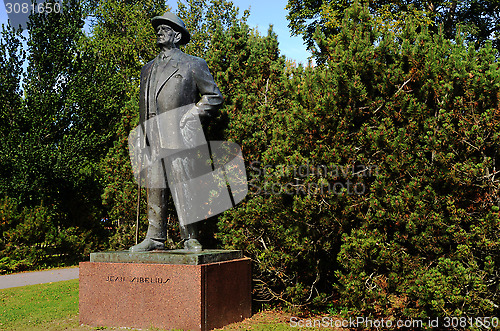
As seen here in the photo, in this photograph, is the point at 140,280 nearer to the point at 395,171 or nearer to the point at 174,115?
the point at 174,115

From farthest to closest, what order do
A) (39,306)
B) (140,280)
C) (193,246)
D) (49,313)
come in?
(39,306)
(49,313)
(193,246)
(140,280)

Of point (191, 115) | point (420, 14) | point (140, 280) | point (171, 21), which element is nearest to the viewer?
point (140, 280)

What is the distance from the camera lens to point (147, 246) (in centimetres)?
627

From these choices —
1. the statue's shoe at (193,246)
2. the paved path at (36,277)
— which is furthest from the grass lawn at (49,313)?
the paved path at (36,277)

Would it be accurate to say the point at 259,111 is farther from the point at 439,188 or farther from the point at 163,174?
the point at 439,188

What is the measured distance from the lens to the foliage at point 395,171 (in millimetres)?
4746

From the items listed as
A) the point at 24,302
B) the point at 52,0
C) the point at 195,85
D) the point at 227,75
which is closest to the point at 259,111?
the point at 227,75

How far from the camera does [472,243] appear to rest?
187 inches

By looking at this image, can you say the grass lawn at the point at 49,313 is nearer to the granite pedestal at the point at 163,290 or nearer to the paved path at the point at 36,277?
the granite pedestal at the point at 163,290

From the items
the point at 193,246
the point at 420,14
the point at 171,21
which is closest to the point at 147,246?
the point at 193,246

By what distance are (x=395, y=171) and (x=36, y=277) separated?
34.3 feet

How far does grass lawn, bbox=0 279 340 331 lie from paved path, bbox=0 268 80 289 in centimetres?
124

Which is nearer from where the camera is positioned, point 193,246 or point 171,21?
point 193,246

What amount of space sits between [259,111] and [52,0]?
11857mm
